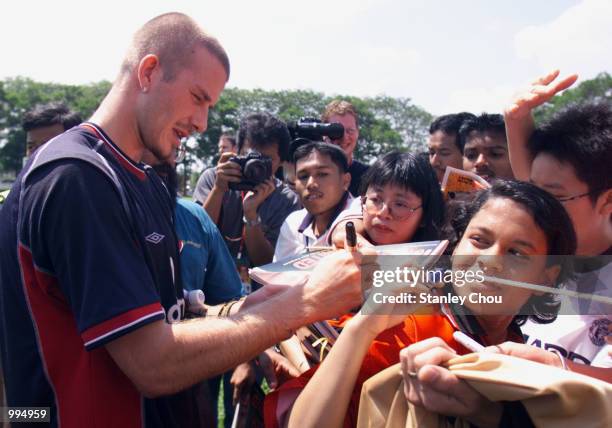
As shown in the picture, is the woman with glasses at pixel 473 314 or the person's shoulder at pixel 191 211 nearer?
the woman with glasses at pixel 473 314

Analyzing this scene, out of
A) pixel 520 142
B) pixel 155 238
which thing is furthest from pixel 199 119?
pixel 520 142

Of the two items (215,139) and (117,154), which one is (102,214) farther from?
(215,139)

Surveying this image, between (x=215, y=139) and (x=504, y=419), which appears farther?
(x=215, y=139)

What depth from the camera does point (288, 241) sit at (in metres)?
3.23

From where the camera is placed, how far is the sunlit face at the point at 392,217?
2.35 m

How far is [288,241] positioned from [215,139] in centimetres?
5724

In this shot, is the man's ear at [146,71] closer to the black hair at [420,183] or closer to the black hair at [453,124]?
the black hair at [420,183]

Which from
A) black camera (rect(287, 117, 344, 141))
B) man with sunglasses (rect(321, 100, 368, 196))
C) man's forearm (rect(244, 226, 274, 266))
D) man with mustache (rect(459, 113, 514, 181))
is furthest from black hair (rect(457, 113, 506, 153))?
man's forearm (rect(244, 226, 274, 266))

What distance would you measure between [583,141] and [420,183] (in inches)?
28.4

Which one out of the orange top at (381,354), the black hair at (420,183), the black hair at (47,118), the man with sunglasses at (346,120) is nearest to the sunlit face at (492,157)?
the black hair at (420,183)

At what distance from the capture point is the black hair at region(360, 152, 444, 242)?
7.95ft

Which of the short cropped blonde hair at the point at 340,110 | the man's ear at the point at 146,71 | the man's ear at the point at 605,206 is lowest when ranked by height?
the man's ear at the point at 605,206

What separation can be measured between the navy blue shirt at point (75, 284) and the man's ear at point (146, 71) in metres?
0.25

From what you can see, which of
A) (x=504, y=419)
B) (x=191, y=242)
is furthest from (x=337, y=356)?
(x=191, y=242)
